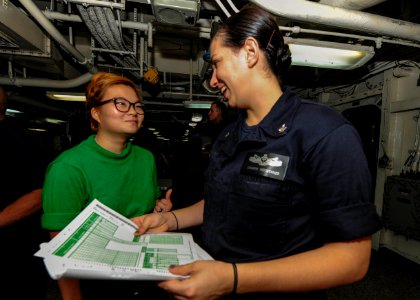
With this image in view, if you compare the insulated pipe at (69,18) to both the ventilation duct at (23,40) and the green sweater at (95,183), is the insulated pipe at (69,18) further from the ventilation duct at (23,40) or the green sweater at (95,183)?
the green sweater at (95,183)

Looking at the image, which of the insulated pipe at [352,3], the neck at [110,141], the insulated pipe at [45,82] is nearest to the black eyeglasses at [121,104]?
the neck at [110,141]

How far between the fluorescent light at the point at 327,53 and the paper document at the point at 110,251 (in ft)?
8.19

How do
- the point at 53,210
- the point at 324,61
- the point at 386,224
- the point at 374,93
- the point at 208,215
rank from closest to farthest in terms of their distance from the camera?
the point at 208,215, the point at 53,210, the point at 324,61, the point at 386,224, the point at 374,93

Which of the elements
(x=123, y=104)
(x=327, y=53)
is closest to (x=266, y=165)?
(x=123, y=104)

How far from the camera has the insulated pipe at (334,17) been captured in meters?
1.91

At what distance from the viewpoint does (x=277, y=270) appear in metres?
0.76

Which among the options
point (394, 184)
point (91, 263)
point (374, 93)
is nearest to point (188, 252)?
point (91, 263)

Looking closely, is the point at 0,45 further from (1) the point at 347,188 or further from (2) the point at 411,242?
(2) the point at 411,242

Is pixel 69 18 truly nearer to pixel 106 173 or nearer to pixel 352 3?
pixel 106 173

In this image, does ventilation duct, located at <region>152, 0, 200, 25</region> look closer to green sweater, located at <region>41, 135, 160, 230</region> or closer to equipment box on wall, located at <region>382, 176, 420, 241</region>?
green sweater, located at <region>41, 135, 160, 230</region>

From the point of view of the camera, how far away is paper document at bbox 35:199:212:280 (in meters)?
0.71

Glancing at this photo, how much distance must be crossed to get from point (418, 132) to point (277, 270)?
4119 millimetres

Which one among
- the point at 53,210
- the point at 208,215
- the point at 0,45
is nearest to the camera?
the point at 208,215

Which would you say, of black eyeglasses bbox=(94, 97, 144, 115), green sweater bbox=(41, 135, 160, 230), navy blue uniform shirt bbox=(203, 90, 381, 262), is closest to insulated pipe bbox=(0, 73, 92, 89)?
black eyeglasses bbox=(94, 97, 144, 115)
